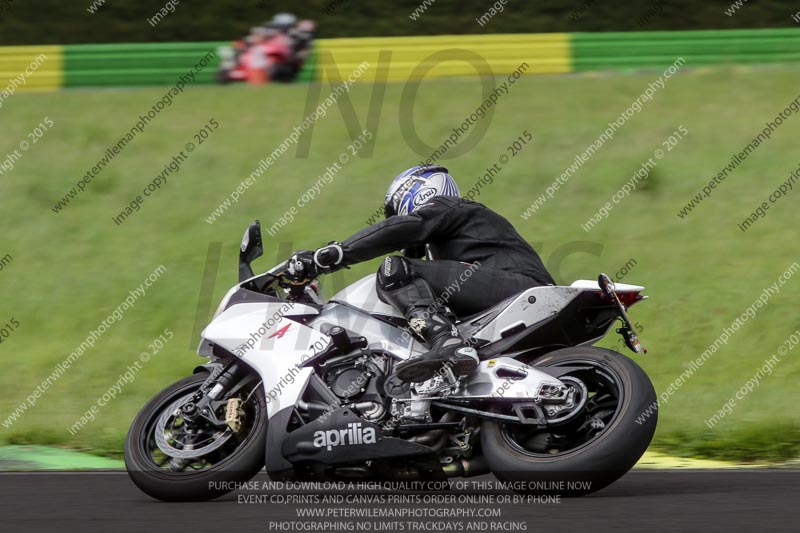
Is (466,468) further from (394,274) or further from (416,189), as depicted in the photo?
(416,189)

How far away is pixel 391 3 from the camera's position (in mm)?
21406

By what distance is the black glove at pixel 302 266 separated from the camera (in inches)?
248

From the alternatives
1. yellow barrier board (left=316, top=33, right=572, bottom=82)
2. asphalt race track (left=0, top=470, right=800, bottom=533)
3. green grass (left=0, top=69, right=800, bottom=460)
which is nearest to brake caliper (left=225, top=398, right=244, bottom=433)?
asphalt race track (left=0, top=470, right=800, bottom=533)

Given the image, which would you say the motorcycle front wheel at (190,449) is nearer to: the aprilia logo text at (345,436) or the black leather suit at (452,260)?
the aprilia logo text at (345,436)

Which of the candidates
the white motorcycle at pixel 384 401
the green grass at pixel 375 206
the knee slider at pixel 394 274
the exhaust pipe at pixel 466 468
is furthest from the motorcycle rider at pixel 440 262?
the green grass at pixel 375 206

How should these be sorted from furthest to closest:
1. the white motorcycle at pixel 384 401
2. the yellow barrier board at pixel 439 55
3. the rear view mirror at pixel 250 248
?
the yellow barrier board at pixel 439 55 < the rear view mirror at pixel 250 248 < the white motorcycle at pixel 384 401

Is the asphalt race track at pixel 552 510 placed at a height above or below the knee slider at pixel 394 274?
below

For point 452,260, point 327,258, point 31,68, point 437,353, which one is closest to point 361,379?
point 437,353

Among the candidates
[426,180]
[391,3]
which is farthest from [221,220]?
[391,3]

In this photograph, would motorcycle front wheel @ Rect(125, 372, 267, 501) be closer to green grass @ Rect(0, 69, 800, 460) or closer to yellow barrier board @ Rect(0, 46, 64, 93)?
green grass @ Rect(0, 69, 800, 460)

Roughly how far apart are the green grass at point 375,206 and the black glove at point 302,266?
283 centimetres

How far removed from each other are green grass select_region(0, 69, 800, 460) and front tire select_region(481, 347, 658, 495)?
89.9 inches

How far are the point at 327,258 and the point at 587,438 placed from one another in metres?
1.63

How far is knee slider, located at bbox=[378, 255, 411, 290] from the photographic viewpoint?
6.24 metres
